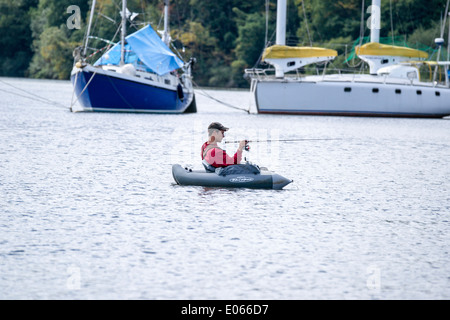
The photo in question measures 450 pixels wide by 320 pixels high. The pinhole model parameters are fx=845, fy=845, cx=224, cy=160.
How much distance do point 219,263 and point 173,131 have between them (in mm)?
26068

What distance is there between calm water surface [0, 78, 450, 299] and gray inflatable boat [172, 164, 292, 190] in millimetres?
187

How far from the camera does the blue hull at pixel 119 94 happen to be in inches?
1688

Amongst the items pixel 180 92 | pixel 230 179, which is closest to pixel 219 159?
pixel 230 179

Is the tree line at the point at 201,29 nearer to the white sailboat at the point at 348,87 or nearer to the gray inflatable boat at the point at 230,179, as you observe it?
the white sailboat at the point at 348,87

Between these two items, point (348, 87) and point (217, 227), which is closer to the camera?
point (217, 227)

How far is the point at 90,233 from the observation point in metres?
12.2

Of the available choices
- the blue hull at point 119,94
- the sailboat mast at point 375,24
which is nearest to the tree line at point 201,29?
the sailboat mast at point 375,24

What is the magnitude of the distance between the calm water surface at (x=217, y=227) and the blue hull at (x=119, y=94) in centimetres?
1620

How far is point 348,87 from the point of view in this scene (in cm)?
4738

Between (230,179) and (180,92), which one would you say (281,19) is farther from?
(230,179)

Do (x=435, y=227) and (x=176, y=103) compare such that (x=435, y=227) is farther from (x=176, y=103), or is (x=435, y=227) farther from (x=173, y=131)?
(x=176, y=103)

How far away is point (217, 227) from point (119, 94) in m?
32.0

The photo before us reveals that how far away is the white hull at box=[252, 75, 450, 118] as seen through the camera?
47.2 m
